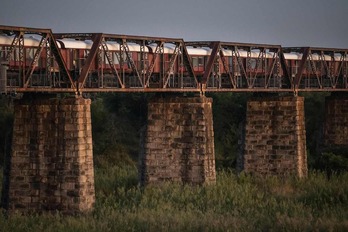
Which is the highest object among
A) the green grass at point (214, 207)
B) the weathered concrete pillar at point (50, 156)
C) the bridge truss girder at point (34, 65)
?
Result: the bridge truss girder at point (34, 65)

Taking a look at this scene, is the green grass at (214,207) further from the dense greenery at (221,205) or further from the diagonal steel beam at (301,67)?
the diagonal steel beam at (301,67)

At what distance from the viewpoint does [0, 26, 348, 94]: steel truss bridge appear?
3416 cm

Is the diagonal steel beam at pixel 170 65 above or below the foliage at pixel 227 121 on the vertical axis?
above

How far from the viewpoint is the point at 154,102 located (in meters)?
43.1

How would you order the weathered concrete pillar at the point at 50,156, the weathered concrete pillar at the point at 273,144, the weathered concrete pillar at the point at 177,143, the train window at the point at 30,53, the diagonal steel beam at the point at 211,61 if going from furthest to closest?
the weathered concrete pillar at the point at 273,144, the diagonal steel beam at the point at 211,61, the weathered concrete pillar at the point at 177,143, the train window at the point at 30,53, the weathered concrete pillar at the point at 50,156

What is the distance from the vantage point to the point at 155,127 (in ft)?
140

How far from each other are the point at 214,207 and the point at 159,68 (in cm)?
825

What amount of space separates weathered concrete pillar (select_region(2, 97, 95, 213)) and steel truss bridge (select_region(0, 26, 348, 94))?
36.6 inches

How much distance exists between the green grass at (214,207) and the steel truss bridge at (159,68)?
512cm

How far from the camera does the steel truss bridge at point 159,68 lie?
34.2 m

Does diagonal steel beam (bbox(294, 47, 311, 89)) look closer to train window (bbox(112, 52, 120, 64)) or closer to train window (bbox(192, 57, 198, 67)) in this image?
train window (bbox(192, 57, 198, 67))

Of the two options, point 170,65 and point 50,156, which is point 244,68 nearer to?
point 170,65

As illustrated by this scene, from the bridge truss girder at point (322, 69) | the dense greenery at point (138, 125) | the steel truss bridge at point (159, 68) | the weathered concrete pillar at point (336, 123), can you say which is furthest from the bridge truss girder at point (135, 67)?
the weathered concrete pillar at point (336, 123)

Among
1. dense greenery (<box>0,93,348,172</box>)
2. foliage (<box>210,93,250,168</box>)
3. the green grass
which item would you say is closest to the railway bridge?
the green grass
